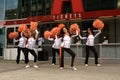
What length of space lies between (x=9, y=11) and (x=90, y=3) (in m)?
7.94

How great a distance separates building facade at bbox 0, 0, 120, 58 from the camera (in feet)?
77.6

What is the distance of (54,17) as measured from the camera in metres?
25.7

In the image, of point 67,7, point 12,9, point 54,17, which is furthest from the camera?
point 12,9

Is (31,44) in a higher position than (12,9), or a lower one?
lower

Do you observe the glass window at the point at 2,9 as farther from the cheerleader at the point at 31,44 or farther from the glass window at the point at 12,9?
the cheerleader at the point at 31,44

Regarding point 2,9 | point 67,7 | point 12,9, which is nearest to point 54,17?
point 67,7

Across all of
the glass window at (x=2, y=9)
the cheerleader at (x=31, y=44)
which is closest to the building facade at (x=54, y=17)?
the glass window at (x=2, y=9)

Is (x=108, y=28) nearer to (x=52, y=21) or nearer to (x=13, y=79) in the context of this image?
(x=52, y=21)

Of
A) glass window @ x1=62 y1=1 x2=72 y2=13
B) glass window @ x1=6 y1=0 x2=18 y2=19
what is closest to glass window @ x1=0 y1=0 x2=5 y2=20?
glass window @ x1=6 y1=0 x2=18 y2=19

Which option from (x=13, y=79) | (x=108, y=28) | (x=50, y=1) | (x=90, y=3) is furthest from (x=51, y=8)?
(x=13, y=79)

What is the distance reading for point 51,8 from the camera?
27.5 meters

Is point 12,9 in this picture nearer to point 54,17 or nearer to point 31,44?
point 54,17

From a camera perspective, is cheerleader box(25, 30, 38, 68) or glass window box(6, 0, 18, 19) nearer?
cheerleader box(25, 30, 38, 68)

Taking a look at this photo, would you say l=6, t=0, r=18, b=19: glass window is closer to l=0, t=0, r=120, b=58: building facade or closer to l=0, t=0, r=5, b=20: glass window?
l=0, t=0, r=120, b=58: building facade
